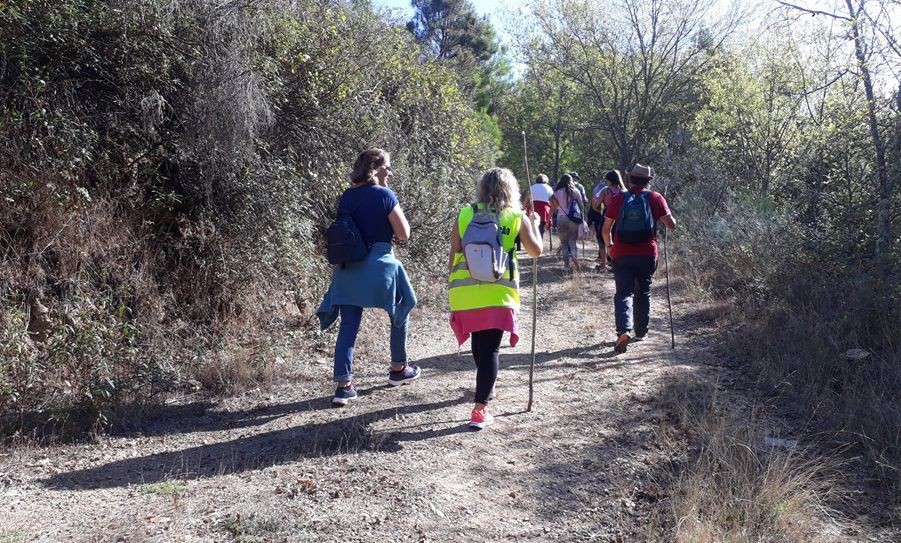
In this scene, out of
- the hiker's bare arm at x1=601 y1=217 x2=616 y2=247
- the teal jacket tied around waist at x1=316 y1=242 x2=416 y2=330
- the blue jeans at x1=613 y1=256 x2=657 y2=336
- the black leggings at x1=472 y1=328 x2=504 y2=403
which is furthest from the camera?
the hiker's bare arm at x1=601 y1=217 x2=616 y2=247

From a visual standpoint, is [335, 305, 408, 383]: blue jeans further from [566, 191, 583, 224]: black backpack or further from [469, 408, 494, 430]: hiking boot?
[566, 191, 583, 224]: black backpack

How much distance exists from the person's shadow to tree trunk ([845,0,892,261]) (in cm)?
434

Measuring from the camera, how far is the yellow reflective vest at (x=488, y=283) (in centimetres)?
463

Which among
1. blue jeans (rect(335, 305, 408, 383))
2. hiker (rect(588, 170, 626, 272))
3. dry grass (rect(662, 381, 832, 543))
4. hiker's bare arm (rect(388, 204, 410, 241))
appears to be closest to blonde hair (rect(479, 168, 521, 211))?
hiker's bare arm (rect(388, 204, 410, 241))

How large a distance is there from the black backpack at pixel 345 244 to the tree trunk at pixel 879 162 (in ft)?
15.1

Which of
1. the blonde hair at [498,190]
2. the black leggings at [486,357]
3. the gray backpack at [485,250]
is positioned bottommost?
the black leggings at [486,357]

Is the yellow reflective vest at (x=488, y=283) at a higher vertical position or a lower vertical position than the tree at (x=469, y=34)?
lower

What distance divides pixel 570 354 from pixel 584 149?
20348 mm

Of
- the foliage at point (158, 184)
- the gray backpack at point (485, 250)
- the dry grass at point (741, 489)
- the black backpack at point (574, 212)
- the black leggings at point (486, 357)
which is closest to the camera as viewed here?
the dry grass at point (741, 489)

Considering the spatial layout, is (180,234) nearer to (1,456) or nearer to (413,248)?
(1,456)

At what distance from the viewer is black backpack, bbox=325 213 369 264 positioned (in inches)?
197

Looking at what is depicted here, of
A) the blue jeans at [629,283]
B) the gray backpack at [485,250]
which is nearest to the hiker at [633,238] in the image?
the blue jeans at [629,283]

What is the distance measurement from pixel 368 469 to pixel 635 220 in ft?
12.5

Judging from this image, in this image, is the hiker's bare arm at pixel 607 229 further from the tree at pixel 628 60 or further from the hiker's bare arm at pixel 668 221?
the tree at pixel 628 60
